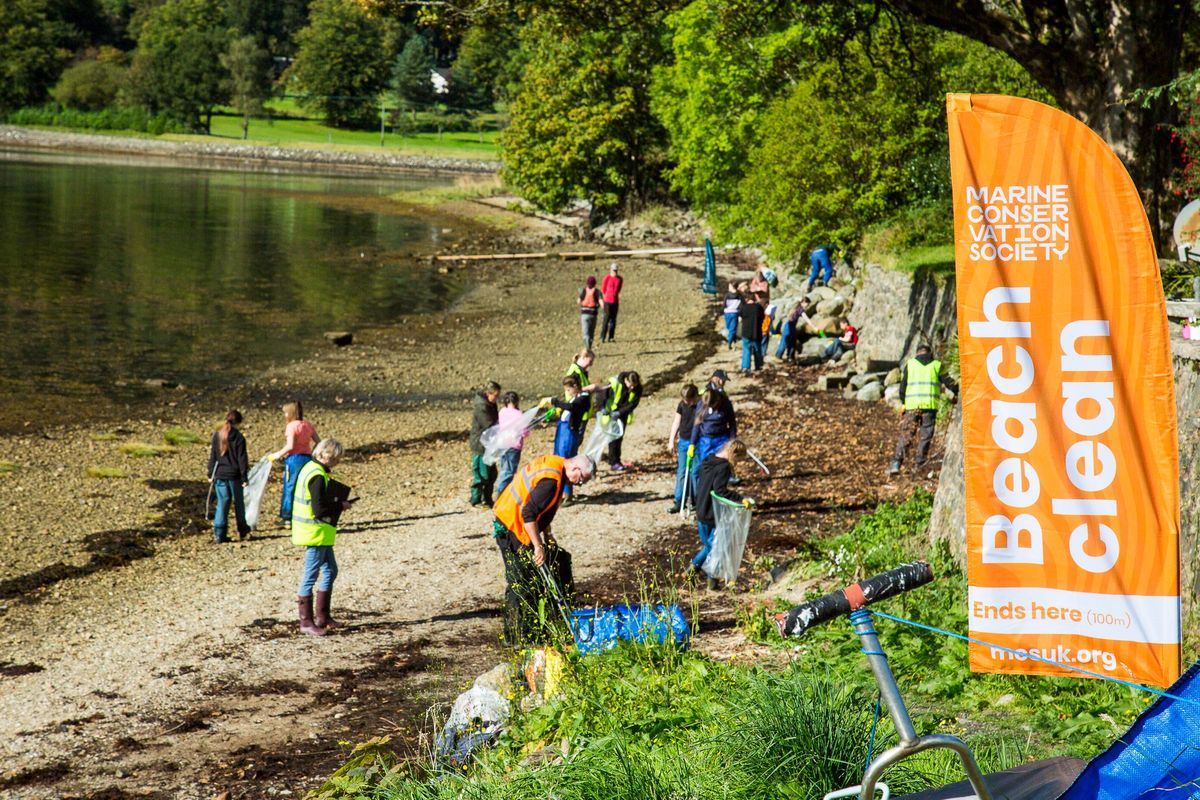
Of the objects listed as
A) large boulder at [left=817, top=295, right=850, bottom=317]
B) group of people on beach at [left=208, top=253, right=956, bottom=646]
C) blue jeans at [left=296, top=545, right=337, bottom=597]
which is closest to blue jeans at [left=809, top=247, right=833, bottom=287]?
large boulder at [left=817, top=295, right=850, bottom=317]

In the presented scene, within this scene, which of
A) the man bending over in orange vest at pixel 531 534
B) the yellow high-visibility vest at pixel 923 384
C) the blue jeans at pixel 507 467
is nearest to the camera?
the man bending over in orange vest at pixel 531 534

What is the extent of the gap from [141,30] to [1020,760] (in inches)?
5827

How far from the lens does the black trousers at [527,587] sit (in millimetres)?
9812

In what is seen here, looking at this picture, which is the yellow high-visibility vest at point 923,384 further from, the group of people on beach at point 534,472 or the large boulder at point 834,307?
the large boulder at point 834,307

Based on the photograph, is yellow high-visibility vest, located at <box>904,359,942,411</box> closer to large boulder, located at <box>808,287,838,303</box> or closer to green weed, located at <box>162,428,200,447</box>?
green weed, located at <box>162,428,200,447</box>

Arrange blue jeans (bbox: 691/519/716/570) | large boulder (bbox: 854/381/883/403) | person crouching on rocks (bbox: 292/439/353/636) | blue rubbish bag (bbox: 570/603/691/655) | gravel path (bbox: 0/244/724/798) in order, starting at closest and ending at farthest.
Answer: blue rubbish bag (bbox: 570/603/691/655) → gravel path (bbox: 0/244/724/798) → person crouching on rocks (bbox: 292/439/353/636) → blue jeans (bbox: 691/519/716/570) → large boulder (bbox: 854/381/883/403)

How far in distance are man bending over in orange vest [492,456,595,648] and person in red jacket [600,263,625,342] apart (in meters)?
20.2

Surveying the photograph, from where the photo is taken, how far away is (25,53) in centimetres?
12081

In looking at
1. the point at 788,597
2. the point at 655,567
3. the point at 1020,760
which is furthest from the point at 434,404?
the point at 1020,760

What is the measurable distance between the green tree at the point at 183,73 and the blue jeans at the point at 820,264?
107517mm

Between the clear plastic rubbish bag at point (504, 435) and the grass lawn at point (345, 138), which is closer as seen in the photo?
the clear plastic rubbish bag at point (504, 435)

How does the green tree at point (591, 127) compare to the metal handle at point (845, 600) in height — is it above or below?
above

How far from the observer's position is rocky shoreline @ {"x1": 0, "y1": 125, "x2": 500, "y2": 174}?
111m

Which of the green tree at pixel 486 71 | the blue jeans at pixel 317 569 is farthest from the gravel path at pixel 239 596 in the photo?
the green tree at pixel 486 71
